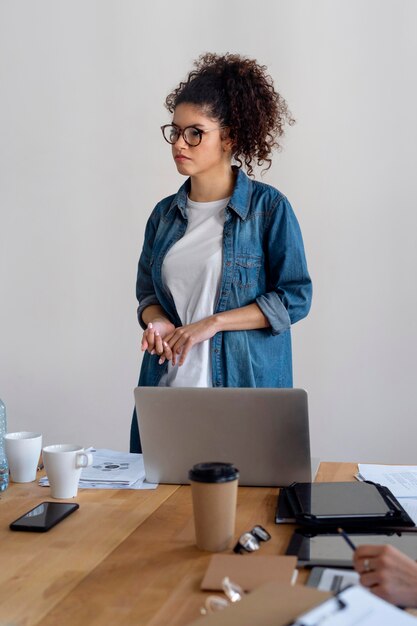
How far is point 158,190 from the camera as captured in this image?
131 inches

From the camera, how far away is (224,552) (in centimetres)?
125

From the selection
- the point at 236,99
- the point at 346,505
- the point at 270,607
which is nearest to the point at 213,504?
the point at 346,505

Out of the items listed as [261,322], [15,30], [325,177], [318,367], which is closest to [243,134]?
[261,322]

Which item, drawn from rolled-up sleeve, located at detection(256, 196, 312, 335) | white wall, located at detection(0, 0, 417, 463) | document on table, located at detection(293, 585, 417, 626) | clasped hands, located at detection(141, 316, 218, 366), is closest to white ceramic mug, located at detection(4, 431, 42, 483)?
clasped hands, located at detection(141, 316, 218, 366)

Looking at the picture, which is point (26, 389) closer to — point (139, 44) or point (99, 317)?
point (99, 317)

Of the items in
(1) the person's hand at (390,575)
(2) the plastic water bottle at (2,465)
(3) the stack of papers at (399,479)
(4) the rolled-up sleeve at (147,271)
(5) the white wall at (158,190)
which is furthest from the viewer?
(5) the white wall at (158,190)

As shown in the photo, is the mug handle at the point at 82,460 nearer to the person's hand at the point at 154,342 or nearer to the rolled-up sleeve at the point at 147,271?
the person's hand at the point at 154,342

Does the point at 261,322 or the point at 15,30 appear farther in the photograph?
the point at 15,30

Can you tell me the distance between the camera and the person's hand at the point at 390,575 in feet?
3.21

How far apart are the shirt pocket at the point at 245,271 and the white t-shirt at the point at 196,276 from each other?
5 centimetres

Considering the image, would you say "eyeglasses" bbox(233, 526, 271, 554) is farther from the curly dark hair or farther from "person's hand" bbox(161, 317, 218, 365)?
the curly dark hair

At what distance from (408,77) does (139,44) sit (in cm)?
114

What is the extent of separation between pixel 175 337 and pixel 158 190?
4.68 ft

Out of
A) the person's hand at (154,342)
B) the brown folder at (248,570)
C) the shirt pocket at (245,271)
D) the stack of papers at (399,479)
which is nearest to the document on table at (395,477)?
the stack of papers at (399,479)
